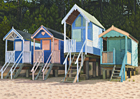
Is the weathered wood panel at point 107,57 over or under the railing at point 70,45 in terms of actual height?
under

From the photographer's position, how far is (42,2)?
4134 centimetres

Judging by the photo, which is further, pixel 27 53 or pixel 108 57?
pixel 27 53

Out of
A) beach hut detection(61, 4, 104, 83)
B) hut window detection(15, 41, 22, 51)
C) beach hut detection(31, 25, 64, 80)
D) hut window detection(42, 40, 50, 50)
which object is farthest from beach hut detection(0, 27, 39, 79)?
beach hut detection(61, 4, 104, 83)

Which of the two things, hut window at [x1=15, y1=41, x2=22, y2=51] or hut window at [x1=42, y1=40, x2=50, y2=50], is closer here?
hut window at [x1=42, y1=40, x2=50, y2=50]

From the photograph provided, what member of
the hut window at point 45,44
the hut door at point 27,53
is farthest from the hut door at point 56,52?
the hut door at point 27,53

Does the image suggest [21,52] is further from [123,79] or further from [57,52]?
[123,79]

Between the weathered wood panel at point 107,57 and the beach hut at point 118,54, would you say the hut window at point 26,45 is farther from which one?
the weathered wood panel at point 107,57

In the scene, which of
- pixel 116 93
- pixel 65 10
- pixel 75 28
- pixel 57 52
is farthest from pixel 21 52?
pixel 65 10

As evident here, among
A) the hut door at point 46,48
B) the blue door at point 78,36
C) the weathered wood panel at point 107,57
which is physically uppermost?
the blue door at point 78,36

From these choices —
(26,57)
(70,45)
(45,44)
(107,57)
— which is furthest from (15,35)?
(107,57)

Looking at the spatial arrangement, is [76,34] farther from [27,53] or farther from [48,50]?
[27,53]

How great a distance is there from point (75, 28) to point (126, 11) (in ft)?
52.4

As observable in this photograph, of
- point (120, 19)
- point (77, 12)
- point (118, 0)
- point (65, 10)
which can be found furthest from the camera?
point (65, 10)

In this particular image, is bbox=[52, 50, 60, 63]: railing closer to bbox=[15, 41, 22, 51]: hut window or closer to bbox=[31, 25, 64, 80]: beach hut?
bbox=[31, 25, 64, 80]: beach hut
